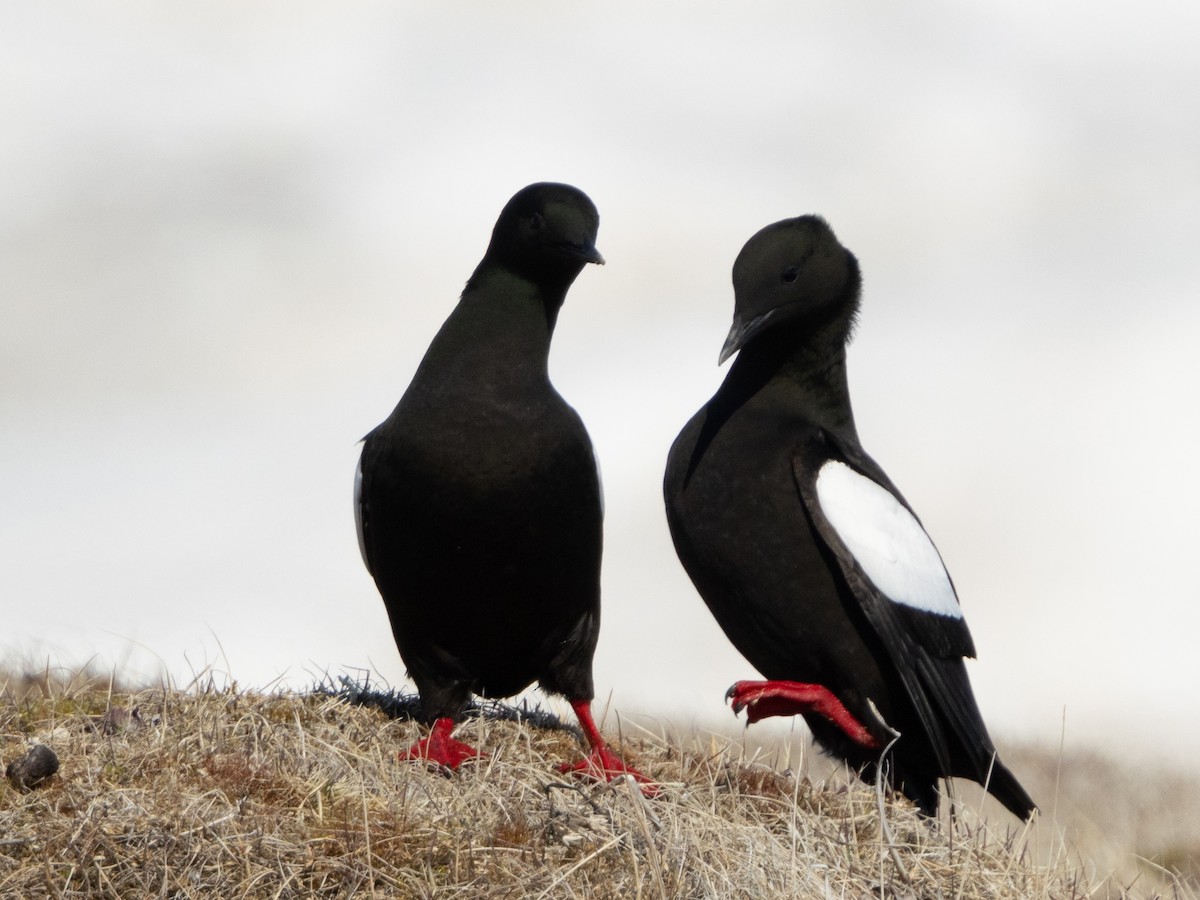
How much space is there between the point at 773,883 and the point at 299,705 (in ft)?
7.67

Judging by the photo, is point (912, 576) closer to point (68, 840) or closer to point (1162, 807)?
point (68, 840)

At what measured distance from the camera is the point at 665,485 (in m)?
6.07

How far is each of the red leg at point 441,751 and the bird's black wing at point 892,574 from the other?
1.58 metres

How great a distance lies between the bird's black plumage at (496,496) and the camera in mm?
5672

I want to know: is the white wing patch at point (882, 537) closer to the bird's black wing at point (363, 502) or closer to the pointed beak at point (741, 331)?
the pointed beak at point (741, 331)

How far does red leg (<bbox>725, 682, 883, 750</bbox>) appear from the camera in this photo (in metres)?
5.53

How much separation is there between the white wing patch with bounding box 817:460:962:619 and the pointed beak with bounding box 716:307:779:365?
0.59m

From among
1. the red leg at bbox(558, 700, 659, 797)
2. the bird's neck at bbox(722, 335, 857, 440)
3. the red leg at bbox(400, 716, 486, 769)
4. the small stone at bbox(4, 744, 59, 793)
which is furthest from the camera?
the bird's neck at bbox(722, 335, 857, 440)

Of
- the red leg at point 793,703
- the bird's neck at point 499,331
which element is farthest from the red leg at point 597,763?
the bird's neck at point 499,331

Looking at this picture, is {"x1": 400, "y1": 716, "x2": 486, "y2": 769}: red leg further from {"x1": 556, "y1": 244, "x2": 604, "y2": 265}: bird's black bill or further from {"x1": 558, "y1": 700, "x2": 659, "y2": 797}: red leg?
{"x1": 556, "y1": 244, "x2": 604, "y2": 265}: bird's black bill

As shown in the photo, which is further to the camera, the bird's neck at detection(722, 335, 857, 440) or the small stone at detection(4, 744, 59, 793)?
the bird's neck at detection(722, 335, 857, 440)

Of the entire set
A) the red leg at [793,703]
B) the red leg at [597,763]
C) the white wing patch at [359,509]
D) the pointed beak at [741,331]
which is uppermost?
the pointed beak at [741,331]

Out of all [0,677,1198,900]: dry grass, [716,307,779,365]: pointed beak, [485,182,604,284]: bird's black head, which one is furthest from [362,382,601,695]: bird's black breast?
[716,307,779,365]: pointed beak

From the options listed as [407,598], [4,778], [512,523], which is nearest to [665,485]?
[512,523]
